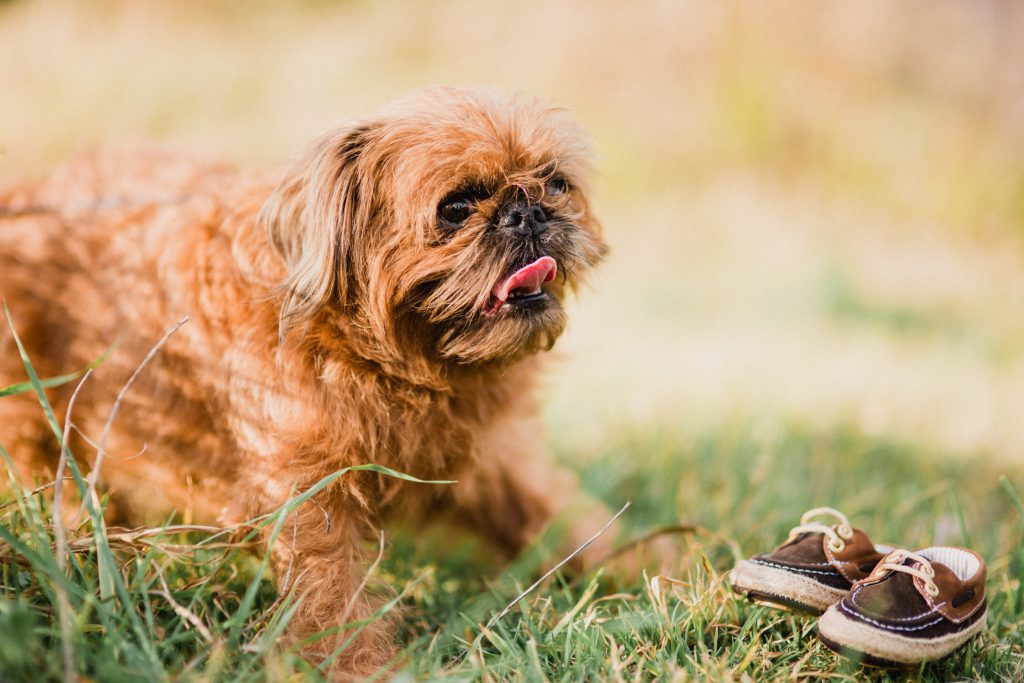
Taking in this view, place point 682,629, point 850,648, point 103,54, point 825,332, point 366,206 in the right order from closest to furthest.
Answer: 1. point 850,648
2. point 682,629
3. point 366,206
4. point 825,332
5. point 103,54

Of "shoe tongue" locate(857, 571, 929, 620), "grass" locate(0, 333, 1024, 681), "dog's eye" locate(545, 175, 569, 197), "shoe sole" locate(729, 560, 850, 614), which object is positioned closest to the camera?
"grass" locate(0, 333, 1024, 681)

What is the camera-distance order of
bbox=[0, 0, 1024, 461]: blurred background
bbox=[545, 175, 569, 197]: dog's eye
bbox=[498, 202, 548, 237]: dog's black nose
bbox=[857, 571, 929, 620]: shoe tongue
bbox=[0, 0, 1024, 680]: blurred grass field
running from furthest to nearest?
bbox=[0, 0, 1024, 461]: blurred background < bbox=[545, 175, 569, 197]: dog's eye < bbox=[498, 202, 548, 237]: dog's black nose < bbox=[0, 0, 1024, 680]: blurred grass field < bbox=[857, 571, 929, 620]: shoe tongue

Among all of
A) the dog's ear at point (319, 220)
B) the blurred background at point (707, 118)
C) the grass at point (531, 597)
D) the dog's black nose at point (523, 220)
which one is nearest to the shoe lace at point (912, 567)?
the grass at point (531, 597)

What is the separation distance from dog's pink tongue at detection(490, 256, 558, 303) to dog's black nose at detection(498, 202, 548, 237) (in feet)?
0.29

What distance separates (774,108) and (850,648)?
22.1 feet

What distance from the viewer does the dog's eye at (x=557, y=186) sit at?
2.42 m

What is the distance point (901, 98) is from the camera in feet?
25.6

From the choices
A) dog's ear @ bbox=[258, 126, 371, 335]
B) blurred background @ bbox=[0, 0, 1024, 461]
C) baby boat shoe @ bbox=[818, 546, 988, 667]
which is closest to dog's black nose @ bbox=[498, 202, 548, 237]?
dog's ear @ bbox=[258, 126, 371, 335]

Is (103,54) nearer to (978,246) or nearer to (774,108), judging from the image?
(774,108)

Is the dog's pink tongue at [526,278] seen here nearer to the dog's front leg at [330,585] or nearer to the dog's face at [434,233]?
the dog's face at [434,233]

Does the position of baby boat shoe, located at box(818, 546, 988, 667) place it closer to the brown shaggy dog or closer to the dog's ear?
the brown shaggy dog

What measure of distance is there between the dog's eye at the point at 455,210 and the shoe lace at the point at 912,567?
1.38m

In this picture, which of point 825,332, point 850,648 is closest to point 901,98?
point 825,332

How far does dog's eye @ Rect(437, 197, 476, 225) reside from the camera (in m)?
2.23
